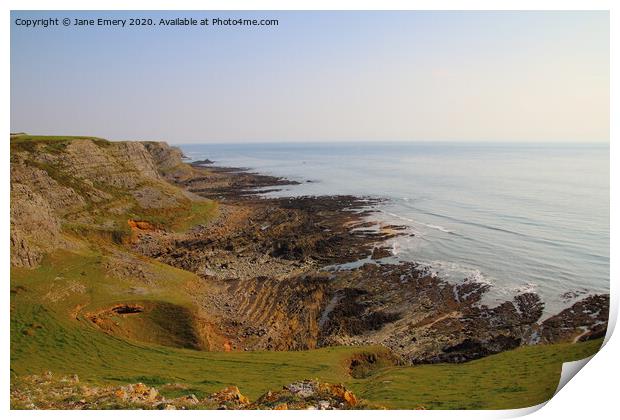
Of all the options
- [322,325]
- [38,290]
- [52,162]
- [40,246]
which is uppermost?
[52,162]

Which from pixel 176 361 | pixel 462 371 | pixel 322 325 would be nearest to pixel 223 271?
pixel 322 325

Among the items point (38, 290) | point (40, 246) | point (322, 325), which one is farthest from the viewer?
point (322, 325)

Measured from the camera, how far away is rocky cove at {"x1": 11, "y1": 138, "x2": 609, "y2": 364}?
2102cm

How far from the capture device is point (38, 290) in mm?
17859

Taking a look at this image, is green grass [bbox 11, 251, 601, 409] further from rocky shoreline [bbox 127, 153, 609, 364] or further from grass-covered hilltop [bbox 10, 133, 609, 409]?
rocky shoreline [bbox 127, 153, 609, 364]

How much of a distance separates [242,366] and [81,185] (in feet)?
89.8

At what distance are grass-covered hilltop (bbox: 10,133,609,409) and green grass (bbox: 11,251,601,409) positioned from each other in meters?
0.07

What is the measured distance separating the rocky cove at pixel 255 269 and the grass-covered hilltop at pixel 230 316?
0.40ft

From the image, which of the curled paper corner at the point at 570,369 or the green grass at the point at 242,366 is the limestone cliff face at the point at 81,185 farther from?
the curled paper corner at the point at 570,369

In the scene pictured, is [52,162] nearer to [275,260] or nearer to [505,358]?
[275,260]

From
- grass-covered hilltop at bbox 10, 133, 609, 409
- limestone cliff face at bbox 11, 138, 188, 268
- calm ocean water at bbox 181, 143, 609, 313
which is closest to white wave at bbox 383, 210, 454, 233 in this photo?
calm ocean water at bbox 181, 143, 609, 313

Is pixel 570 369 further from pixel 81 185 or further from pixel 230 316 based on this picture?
pixel 81 185

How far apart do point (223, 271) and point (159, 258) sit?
5833mm

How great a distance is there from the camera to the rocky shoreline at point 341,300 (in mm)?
21453
